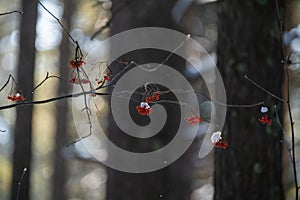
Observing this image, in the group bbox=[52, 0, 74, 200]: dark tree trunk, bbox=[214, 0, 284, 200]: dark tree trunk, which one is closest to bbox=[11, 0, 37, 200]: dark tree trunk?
bbox=[214, 0, 284, 200]: dark tree trunk

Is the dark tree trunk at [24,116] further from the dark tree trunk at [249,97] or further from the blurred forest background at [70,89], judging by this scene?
the dark tree trunk at [249,97]

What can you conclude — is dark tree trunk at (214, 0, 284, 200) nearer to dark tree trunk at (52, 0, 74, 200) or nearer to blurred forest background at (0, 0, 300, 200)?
blurred forest background at (0, 0, 300, 200)

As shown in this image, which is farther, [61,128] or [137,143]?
[61,128]

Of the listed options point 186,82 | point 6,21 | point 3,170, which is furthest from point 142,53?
point 3,170

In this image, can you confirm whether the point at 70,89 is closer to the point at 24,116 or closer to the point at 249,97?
the point at 24,116

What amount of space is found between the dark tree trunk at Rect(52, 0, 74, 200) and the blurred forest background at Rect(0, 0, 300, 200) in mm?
16

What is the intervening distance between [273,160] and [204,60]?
428 cm

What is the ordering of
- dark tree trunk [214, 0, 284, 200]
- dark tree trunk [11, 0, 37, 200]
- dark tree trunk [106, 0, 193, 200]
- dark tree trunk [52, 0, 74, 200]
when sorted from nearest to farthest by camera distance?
1. dark tree trunk [214, 0, 284, 200]
2. dark tree trunk [106, 0, 193, 200]
3. dark tree trunk [11, 0, 37, 200]
4. dark tree trunk [52, 0, 74, 200]

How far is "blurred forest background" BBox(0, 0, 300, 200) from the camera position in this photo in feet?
11.0

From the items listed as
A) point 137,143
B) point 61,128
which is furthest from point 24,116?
point 61,128

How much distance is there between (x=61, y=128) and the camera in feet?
29.6

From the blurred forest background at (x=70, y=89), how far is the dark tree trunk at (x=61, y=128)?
2 centimetres

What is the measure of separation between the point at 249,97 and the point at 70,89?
428 cm

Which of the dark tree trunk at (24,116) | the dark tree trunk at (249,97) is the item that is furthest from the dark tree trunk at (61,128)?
the dark tree trunk at (249,97)
